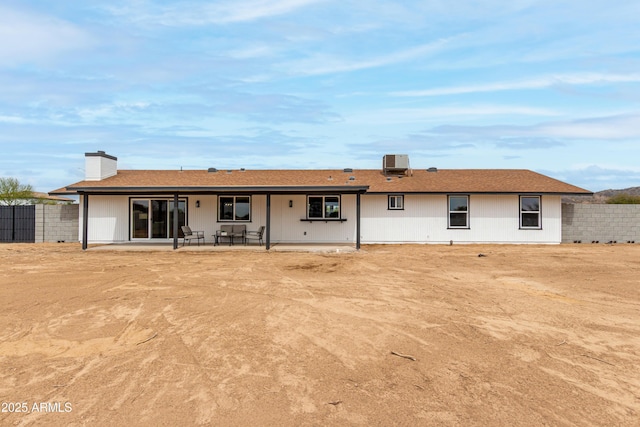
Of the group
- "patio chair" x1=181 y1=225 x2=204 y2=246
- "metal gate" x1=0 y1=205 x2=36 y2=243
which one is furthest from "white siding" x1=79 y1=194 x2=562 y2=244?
"metal gate" x1=0 y1=205 x2=36 y2=243

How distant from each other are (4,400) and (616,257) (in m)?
16.0

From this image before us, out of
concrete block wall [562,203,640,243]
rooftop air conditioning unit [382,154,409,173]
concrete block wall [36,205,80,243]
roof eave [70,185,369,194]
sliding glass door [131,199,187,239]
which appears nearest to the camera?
roof eave [70,185,369,194]

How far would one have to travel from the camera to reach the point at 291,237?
18.4 m

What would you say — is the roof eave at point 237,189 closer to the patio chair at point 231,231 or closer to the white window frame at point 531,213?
the patio chair at point 231,231

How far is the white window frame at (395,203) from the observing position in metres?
18.4

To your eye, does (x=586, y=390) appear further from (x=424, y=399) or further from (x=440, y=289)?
(x=440, y=289)

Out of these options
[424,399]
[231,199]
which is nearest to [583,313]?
[424,399]

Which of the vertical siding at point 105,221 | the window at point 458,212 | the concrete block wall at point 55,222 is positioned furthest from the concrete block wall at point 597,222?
the concrete block wall at point 55,222

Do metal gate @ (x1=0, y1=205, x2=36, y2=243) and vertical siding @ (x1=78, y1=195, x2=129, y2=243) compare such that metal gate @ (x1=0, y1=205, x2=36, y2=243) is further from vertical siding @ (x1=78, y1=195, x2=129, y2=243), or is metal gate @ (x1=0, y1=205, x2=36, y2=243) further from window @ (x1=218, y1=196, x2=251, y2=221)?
window @ (x1=218, y1=196, x2=251, y2=221)

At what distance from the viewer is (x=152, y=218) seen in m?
18.7

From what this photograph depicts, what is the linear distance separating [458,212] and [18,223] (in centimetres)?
2036

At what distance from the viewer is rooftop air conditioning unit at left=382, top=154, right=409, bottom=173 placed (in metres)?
20.7

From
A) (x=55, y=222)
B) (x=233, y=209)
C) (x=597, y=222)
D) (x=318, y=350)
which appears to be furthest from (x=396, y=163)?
(x=318, y=350)

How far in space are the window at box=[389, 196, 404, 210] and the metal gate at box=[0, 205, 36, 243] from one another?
16.5 meters
